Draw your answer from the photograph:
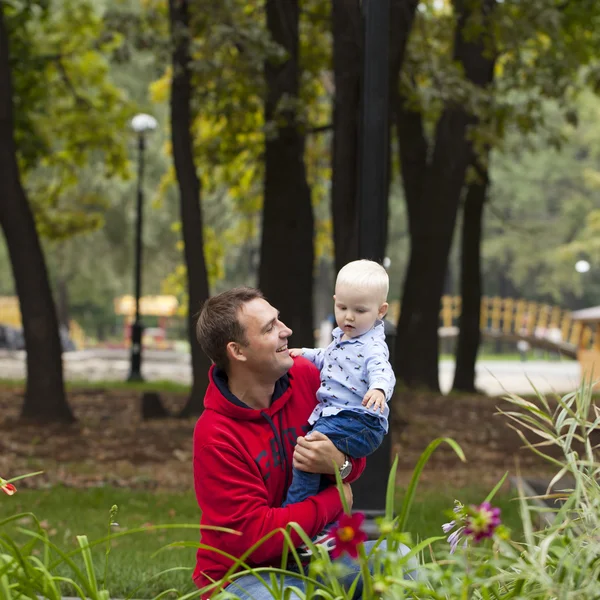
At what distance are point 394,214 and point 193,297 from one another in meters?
43.0

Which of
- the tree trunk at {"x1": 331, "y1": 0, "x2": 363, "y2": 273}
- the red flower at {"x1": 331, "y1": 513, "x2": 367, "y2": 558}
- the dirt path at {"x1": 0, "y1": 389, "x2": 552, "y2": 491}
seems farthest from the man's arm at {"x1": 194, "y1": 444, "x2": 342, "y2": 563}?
the tree trunk at {"x1": 331, "y1": 0, "x2": 363, "y2": 273}

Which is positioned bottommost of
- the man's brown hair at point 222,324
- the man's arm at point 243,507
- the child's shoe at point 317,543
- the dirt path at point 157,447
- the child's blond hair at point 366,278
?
the dirt path at point 157,447

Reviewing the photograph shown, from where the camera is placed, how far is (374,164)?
20.2ft

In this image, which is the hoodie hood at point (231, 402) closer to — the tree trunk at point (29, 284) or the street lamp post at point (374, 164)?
the street lamp post at point (374, 164)

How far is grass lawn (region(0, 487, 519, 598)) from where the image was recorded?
19.0 ft

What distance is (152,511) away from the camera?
799 centimetres

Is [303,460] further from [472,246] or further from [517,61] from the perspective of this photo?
[472,246]

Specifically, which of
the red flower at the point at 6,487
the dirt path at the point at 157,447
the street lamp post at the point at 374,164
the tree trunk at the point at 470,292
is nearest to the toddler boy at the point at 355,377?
the red flower at the point at 6,487

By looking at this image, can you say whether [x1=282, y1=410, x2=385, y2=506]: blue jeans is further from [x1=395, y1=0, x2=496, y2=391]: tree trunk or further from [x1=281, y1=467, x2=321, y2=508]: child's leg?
[x1=395, y1=0, x2=496, y2=391]: tree trunk

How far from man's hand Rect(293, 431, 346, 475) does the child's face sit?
434mm

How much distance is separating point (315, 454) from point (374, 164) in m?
3.29

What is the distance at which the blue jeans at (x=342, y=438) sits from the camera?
3225mm

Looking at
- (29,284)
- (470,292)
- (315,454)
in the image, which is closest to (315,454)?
(315,454)

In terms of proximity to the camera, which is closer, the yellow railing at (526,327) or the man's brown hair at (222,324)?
the man's brown hair at (222,324)
